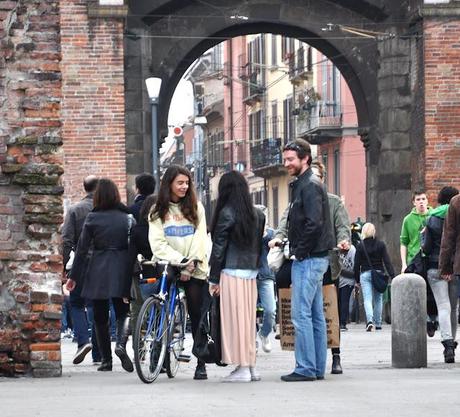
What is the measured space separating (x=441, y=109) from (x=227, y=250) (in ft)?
46.8

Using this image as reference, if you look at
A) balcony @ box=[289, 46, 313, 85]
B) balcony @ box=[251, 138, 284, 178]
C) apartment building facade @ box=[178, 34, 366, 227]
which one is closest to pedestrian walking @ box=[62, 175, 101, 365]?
apartment building facade @ box=[178, 34, 366, 227]

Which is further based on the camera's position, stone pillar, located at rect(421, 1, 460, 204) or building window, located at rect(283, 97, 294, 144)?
building window, located at rect(283, 97, 294, 144)

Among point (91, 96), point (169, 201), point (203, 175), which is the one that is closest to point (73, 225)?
point (169, 201)

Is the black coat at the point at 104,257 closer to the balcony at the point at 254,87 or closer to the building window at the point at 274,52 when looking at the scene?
the building window at the point at 274,52

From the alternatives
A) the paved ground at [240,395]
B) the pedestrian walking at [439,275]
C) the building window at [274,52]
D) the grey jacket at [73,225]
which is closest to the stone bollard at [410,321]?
the paved ground at [240,395]

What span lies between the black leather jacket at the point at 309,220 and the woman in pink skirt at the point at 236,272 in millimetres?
326

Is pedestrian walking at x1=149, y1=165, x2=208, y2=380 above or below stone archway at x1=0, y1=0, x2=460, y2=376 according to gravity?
below

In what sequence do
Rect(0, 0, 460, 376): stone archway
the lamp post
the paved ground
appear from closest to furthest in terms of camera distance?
1. the paved ground
2. Rect(0, 0, 460, 376): stone archway
3. the lamp post

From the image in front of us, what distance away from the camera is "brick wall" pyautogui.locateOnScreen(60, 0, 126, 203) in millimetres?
25406

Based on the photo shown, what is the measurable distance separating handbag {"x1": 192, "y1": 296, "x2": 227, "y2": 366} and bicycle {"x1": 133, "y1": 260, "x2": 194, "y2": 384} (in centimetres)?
24

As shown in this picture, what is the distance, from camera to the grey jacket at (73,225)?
15102 mm

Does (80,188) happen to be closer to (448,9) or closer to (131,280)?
(448,9)

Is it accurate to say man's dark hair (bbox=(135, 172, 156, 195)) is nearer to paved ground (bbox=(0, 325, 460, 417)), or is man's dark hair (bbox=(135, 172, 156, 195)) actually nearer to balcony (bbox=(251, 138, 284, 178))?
paved ground (bbox=(0, 325, 460, 417))

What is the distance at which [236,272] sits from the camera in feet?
41.3
